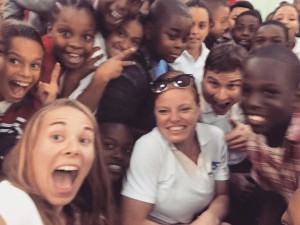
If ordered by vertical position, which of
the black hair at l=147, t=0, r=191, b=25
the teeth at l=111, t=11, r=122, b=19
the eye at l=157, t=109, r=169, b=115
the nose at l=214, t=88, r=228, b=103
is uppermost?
the teeth at l=111, t=11, r=122, b=19

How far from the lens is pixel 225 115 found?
2.30 metres

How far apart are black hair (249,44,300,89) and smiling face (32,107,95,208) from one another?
67 cm

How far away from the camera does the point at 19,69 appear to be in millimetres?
2006

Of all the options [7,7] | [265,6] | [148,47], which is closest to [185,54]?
[148,47]

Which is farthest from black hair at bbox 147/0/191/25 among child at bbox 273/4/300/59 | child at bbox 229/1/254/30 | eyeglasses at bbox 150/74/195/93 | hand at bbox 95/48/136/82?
child at bbox 273/4/300/59

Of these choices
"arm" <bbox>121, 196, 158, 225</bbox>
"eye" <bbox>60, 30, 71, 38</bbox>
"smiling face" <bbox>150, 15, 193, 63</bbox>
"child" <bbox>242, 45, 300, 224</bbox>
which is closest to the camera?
"child" <bbox>242, 45, 300, 224</bbox>

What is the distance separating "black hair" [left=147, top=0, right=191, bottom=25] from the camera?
2484 mm

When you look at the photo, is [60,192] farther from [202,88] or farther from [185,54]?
[185,54]

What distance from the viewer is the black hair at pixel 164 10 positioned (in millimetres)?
2484

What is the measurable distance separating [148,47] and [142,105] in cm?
43

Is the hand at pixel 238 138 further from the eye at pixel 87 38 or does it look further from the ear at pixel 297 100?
the eye at pixel 87 38

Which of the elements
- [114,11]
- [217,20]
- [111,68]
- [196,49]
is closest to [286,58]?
[111,68]

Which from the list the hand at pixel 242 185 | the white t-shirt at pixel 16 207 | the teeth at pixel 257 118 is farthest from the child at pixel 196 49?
the white t-shirt at pixel 16 207

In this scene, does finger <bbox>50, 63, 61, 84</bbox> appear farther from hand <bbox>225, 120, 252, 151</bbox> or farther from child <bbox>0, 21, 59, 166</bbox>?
hand <bbox>225, 120, 252, 151</bbox>
